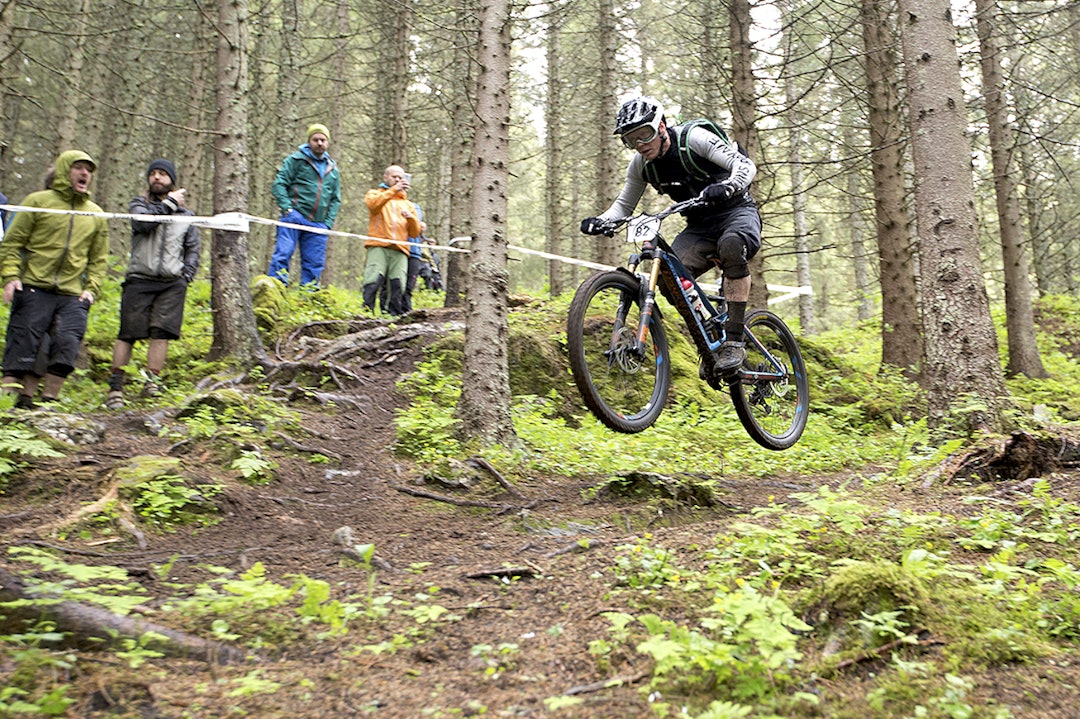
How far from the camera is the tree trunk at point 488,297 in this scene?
20.2 ft

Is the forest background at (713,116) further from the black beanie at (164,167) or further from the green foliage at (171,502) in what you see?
the green foliage at (171,502)

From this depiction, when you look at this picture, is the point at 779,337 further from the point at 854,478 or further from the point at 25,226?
the point at 25,226

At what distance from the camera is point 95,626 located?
267cm

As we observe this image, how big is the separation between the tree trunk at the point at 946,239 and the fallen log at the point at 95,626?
5.56 m

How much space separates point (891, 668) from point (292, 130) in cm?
1484

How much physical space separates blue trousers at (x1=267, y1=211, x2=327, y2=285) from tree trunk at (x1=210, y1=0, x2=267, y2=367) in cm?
328

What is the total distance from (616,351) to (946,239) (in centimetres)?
326

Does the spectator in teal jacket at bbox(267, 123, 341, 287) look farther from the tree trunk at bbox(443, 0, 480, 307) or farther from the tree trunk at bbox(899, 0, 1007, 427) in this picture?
the tree trunk at bbox(899, 0, 1007, 427)

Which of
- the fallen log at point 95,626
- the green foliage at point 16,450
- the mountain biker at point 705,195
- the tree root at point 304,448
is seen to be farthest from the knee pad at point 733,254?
the green foliage at point 16,450

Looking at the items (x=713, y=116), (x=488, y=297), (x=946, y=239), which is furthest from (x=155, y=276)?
(x=713, y=116)


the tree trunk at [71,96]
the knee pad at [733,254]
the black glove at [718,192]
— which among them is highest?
the tree trunk at [71,96]

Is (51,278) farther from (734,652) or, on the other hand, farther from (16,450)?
(734,652)

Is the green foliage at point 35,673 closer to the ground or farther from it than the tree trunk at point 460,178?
closer to the ground

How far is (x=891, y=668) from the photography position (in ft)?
8.57
